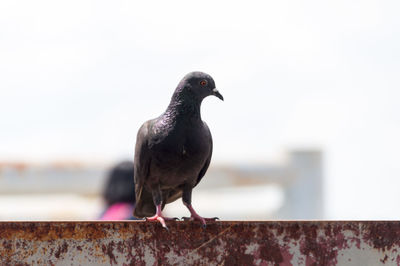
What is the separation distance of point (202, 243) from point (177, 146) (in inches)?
38.8

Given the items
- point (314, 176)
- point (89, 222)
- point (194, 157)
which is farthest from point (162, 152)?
point (314, 176)

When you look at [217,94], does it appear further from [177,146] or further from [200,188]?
[200,188]

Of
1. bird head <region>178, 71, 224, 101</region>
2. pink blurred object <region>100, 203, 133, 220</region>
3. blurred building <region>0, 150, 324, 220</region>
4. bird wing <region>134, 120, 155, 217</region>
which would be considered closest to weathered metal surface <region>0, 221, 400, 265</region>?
bird wing <region>134, 120, 155, 217</region>

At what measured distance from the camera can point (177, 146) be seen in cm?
438

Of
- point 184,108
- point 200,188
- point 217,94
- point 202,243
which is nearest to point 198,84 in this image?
point 217,94

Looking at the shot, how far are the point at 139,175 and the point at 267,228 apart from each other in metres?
1.33

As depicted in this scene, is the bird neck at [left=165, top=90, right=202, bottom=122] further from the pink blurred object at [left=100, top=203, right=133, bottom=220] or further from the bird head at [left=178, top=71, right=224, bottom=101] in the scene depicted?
the pink blurred object at [left=100, top=203, right=133, bottom=220]

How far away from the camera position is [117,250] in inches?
134

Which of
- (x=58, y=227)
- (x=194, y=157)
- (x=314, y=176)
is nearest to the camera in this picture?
(x=58, y=227)

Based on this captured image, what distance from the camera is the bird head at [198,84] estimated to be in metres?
4.69

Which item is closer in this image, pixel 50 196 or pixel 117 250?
pixel 117 250

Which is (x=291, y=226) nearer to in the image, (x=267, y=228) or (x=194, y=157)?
(x=267, y=228)

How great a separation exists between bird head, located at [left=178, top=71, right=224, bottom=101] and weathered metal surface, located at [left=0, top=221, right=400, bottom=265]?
1315 mm

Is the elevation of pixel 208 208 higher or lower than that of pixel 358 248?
higher
